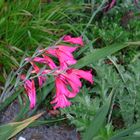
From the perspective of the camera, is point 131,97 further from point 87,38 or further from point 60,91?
point 60,91

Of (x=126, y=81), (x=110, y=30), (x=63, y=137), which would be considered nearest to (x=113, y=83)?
Answer: (x=126, y=81)

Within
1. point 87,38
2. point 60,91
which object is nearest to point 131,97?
point 87,38

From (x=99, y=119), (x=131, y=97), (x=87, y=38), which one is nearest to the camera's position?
(x=99, y=119)

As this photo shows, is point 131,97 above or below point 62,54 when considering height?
below

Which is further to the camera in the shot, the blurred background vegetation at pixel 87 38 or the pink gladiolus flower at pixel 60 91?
the blurred background vegetation at pixel 87 38

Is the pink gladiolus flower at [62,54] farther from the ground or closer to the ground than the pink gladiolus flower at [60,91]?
farther from the ground

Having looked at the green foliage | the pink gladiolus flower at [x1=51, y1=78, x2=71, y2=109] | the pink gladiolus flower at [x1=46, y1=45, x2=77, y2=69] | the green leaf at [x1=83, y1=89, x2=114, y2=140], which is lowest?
the green foliage

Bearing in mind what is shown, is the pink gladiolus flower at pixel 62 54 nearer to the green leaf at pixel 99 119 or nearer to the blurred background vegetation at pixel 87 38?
the green leaf at pixel 99 119

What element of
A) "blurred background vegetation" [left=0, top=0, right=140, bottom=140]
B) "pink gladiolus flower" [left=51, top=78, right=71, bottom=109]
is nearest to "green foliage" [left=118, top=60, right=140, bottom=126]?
"blurred background vegetation" [left=0, top=0, right=140, bottom=140]

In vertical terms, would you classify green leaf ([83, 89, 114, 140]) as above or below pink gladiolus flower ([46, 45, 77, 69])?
below

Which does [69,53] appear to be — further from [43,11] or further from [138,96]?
[43,11]

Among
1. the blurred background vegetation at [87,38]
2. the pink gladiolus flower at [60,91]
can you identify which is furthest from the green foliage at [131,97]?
the pink gladiolus flower at [60,91]

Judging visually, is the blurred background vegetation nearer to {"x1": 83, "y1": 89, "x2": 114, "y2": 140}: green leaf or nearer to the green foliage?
the green foliage

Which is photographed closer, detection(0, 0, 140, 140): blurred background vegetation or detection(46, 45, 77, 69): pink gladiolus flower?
detection(46, 45, 77, 69): pink gladiolus flower
